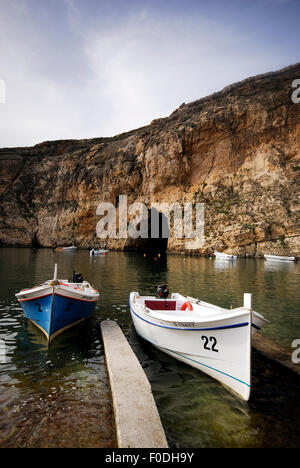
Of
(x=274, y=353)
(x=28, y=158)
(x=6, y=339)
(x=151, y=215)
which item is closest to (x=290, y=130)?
(x=151, y=215)

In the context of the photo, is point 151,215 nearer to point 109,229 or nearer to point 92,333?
point 109,229

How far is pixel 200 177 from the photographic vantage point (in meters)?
61.4

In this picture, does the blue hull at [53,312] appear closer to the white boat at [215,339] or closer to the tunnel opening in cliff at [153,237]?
the white boat at [215,339]

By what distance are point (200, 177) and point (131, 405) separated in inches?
2377

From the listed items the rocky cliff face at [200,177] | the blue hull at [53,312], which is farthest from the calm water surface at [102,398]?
the rocky cliff face at [200,177]

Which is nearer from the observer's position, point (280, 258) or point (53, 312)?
point (53, 312)

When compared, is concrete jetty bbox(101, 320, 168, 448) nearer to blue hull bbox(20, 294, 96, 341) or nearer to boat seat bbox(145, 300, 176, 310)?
blue hull bbox(20, 294, 96, 341)

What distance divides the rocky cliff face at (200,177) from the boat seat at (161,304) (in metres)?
41.9

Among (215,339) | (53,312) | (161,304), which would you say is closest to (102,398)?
(215,339)

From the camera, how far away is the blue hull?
8.40 meters

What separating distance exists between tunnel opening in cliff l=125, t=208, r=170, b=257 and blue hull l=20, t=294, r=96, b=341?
5598 centimetres

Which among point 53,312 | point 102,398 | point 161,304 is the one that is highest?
point 53,312

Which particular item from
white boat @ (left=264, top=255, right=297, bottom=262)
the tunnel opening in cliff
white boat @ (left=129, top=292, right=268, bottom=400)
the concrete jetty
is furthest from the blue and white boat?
the tunnel opening in cliff

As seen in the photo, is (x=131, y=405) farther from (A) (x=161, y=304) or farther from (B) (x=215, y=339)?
(A) (x=161, y=304)
